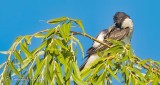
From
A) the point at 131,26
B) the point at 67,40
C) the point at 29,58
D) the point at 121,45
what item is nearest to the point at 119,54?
the point at 121,45

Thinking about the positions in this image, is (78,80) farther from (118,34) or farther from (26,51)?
(118,34)

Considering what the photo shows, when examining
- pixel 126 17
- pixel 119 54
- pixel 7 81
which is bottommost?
pixel 7 81

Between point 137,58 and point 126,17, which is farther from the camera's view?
point 126,17

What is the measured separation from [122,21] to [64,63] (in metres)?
5.54

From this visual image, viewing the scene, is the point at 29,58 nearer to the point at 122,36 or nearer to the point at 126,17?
the point at 122,36

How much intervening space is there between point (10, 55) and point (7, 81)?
175 millimetres

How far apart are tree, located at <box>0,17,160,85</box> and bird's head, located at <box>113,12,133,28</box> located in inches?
202

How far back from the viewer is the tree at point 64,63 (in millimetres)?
3586

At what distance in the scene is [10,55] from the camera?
12.1 feet

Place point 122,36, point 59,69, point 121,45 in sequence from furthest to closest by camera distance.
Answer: point 122,36
point 121,45
point 59,69

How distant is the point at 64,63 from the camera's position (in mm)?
3590

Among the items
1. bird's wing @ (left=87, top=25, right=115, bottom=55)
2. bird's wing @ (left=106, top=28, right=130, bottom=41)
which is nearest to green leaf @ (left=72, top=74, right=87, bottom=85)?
bird's wing @ (left=87, top=25, right=115, bottom=55)

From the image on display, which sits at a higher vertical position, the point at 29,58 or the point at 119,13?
the point at 119,13

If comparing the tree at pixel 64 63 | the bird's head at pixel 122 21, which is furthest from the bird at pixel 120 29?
the tree at pixel 64 63
